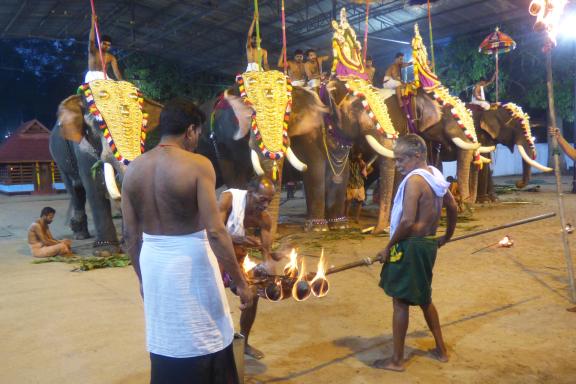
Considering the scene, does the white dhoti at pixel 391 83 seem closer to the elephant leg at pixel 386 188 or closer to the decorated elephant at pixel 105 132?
the elephant leg at pixel 386 188

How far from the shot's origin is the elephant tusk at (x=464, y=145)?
9.73 metres

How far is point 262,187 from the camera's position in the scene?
3537 millimetres

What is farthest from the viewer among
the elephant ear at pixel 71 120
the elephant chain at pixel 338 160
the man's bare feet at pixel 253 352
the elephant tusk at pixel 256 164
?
the elephant chain at pixel 338 160

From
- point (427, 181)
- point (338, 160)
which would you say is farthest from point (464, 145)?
point (427, 181)

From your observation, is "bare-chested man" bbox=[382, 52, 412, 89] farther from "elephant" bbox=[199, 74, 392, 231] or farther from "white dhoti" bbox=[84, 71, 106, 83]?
"white dhoti" bbox=[84, 71, 106, 83]

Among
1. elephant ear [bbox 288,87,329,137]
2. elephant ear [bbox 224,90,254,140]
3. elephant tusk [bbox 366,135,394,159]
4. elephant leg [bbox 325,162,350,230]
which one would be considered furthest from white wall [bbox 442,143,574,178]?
elephant ear [bbox 224,90,254,140]

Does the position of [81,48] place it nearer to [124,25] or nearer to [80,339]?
[124,25]

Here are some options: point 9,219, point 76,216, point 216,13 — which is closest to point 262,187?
point 76,216

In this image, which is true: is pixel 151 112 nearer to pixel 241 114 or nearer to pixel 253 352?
pixel 241 114

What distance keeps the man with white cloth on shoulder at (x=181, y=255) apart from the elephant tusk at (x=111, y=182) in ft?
13.5

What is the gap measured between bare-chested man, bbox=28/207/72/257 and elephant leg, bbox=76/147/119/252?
464mm

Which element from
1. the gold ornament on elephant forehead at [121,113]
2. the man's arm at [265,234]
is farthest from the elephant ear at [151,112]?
the man's arm at [265,234]

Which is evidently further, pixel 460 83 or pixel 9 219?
pixel 460 83

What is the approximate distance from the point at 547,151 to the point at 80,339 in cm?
2651
